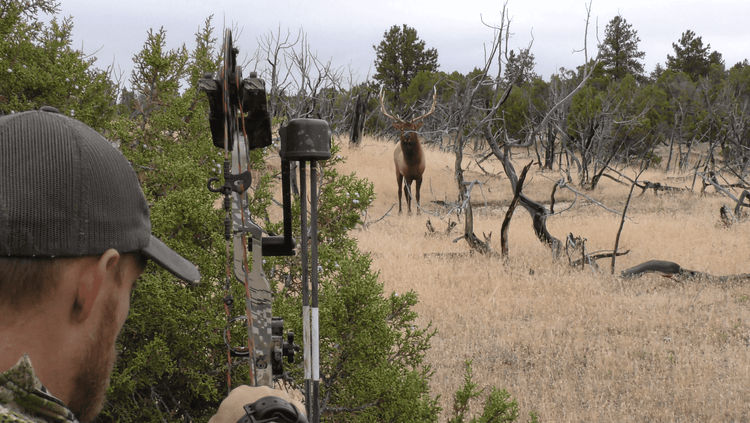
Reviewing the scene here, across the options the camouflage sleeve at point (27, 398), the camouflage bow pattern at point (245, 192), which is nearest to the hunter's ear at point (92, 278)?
the camouflage sleeve at point (27, 398)

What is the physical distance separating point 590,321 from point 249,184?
5408 mm

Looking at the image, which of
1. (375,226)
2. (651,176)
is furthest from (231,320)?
(651,176)

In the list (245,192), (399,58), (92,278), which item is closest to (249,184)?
(245,192)

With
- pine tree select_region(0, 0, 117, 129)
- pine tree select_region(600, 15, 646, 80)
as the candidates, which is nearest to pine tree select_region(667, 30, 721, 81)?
pine tree select_region(600, 15, 646, 80)

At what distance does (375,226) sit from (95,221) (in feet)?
34.3

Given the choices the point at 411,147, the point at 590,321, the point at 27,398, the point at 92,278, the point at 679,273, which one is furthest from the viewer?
the point at 411,147

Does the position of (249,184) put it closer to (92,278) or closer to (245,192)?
(245,192)

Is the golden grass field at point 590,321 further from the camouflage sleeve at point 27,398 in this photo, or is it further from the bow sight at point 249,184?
the camouflage sleeve at point 27,398

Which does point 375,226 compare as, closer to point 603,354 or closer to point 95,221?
point 603,354

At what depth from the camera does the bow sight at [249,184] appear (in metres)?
1.41

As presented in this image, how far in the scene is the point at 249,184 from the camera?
1.46 meters

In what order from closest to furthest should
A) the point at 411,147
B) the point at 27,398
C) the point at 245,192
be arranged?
the point at 27,398, the point at 245,192, the point at 411,147

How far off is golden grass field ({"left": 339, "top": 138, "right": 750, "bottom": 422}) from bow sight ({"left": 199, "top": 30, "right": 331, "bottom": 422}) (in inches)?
110

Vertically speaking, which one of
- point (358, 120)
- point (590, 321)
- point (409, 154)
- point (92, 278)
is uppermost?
point (358, 120)
